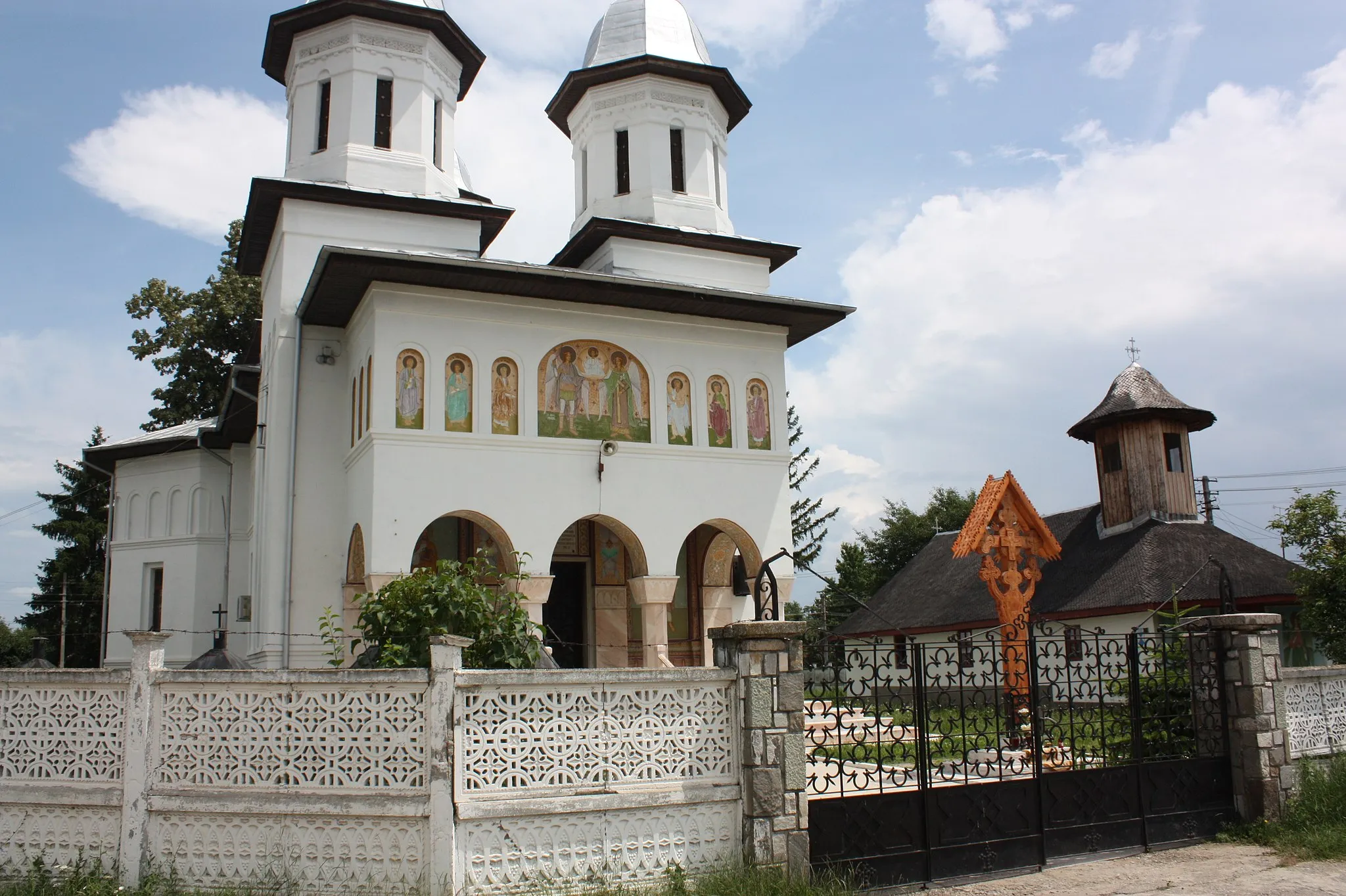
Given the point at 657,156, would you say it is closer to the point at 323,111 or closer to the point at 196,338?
the point at 323,111

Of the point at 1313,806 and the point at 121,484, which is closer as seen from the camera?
the point at 1313,806

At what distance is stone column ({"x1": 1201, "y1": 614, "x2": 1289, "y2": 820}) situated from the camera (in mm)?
7359

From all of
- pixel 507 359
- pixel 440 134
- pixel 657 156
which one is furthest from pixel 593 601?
pixel 440 134

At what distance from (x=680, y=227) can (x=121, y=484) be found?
34.4ft

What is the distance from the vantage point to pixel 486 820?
5.15 meters

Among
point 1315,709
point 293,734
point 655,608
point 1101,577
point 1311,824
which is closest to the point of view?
point 293,734

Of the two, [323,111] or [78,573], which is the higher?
[323,111]

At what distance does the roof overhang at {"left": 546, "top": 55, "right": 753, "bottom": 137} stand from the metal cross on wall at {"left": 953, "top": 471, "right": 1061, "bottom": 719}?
7.18m

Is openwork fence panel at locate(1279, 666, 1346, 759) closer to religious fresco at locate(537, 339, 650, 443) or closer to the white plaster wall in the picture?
religious fresco at locate(537, 339, 650, 443)

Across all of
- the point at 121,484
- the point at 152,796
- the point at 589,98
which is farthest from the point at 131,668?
the point at 121,484

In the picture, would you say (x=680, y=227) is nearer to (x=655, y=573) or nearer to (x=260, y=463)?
(x=655, y=573)

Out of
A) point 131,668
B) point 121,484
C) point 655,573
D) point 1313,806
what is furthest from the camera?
point 121,484

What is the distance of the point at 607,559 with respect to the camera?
1400 centimetres

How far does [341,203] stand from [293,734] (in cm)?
956
